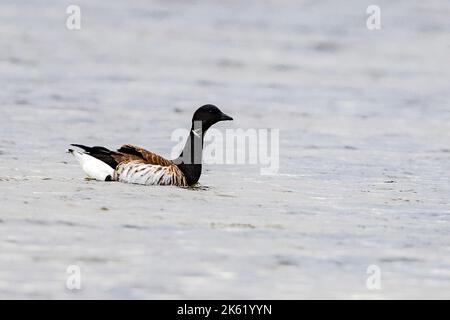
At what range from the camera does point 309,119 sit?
79.0 feet

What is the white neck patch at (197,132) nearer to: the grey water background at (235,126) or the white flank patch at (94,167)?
the grey water background at (235,126)

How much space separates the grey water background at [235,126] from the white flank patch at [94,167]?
1.08 ft

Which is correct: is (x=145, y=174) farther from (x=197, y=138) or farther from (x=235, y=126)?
(x=235, y=126)

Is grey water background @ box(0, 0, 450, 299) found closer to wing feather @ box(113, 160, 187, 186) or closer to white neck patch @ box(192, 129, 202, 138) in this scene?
wing feather @ box(113, 160, 187, 186)

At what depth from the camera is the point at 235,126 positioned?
77.3ft

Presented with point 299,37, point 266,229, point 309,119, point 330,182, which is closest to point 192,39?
point 299,37

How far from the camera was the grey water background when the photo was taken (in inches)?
506

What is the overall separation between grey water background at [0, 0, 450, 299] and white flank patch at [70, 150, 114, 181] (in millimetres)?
328

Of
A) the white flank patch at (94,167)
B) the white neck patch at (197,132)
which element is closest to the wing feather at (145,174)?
the white flank patch at (94,167)

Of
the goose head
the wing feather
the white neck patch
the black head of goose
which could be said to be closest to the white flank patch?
the wing feather

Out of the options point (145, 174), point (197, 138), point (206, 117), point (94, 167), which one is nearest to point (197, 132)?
point (197, 138)
